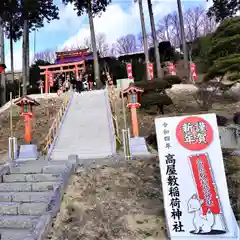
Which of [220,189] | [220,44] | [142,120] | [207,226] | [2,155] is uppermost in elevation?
[220,44]

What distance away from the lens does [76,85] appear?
20.4 meters

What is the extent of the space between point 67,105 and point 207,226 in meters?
12.7

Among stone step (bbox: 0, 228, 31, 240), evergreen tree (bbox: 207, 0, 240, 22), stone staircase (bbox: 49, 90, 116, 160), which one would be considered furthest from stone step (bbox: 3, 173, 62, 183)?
evergreen tree (bbox: 207, 0, 240, 22)

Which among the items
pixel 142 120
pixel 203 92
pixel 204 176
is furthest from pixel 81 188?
pixel 203 92

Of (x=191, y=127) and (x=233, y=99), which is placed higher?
(x=233, y=99)

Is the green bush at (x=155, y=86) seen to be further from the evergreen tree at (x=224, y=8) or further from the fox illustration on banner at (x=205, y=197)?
the evergreen tree at (x=224, y=8)

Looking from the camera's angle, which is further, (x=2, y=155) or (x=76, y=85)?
(x=76, y=85)

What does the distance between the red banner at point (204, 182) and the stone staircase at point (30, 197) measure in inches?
109

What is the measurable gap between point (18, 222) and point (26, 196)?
32.2 inches

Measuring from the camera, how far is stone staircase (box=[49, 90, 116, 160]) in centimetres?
1056

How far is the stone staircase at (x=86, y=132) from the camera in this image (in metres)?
10.6

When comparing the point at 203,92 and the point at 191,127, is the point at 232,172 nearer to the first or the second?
the point at 191,127

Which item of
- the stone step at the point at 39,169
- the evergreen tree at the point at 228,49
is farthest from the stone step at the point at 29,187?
the evergreen tree at the point at 228,49

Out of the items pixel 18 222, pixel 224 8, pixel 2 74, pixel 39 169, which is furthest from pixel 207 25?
pixel 18 222
